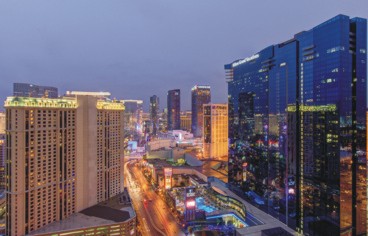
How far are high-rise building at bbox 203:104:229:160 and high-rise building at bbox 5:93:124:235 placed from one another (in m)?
67.0

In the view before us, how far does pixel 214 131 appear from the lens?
124 m

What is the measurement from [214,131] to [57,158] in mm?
86740

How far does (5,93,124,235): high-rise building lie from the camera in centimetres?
4294

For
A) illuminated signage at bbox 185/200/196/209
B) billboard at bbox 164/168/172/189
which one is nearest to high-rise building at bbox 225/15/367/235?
illuminated signage at bbox 185/200/196/209

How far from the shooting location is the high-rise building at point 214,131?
124 m

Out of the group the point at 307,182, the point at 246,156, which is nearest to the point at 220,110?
the point at 246,156

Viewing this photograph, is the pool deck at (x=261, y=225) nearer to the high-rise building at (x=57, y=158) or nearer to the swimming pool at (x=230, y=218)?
the swimming pool at (x=230, y=218)

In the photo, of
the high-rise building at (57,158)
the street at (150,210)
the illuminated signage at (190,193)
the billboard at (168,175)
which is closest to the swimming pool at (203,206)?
the illuminated signage at (190,193)

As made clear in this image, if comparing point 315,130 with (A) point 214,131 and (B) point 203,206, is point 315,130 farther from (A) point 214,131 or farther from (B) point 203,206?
(A) point 214,131

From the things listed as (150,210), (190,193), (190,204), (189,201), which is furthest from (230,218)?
(150,210)

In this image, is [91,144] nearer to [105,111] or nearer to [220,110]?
[105,111]

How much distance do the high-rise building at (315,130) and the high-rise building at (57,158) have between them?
42.8 metres

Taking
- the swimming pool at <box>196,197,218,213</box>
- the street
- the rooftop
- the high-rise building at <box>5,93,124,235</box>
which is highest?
the high-rise building at <box>5,93,124,235</box>

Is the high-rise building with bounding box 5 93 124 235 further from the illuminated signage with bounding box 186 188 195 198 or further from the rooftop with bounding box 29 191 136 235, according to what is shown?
the illuminated signage with bounding box 186 188 195 198
